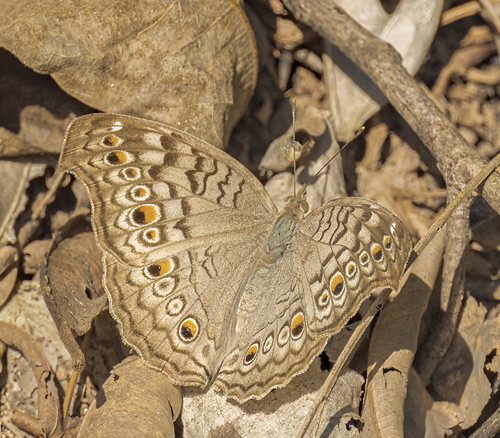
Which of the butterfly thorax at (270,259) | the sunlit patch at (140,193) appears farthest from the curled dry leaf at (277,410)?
the sunlit patch at (140,193)

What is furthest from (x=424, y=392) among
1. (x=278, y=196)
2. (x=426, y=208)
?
(x=278, y=196)

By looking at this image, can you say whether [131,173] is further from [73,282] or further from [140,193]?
[73,282]

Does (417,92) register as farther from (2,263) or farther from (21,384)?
(21,384)

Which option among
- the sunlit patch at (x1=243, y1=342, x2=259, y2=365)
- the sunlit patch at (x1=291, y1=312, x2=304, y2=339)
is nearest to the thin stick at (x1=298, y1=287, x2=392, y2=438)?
the sunlit patch at (x1=291, y1=312, x2=304, y2=339)

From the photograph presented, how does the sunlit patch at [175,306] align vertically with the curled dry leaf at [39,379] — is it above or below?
above

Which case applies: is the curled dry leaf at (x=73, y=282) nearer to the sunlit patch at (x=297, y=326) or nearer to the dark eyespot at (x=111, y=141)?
the dark eyespot at (x=111, y=141)

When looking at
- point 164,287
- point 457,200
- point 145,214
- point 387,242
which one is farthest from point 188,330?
point 457,200
